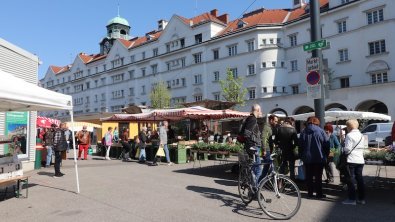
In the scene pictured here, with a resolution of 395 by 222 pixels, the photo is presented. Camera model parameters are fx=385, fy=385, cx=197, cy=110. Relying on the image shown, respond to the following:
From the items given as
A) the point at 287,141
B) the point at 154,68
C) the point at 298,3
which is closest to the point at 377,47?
the point at 298,3

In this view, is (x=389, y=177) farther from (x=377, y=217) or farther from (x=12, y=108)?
(x=12, y=108)

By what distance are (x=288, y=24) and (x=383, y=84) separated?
47.9 ft

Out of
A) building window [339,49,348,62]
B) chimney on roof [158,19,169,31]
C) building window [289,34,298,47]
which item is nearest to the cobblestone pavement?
building window [339,49,348,62]

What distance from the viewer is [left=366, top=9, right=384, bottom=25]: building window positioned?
35.8 m

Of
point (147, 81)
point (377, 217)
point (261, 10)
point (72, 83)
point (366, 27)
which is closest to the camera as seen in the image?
point (377, 217)

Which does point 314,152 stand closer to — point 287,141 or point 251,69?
point 287,141

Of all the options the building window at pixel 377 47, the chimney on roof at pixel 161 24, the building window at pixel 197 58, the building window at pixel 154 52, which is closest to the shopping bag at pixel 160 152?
the building window at pixel 377 47

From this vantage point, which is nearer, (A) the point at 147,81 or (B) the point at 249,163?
(B) the point at 249,163

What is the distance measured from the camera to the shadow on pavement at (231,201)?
712 cm

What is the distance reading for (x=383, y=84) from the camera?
32.9m

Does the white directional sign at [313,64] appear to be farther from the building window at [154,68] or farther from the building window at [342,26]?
the building window at [154,68]

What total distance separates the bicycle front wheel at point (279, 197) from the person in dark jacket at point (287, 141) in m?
2.72

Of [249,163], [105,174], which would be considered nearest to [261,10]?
[105,174]

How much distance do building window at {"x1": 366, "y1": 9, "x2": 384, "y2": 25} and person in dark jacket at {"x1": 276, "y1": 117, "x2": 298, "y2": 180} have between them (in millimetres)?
31257
